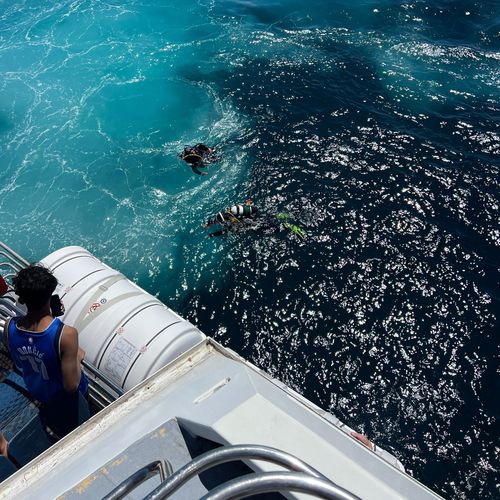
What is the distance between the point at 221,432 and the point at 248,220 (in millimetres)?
14923

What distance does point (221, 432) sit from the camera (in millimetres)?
6867

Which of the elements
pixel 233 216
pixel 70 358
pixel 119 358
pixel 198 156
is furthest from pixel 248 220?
pixel 70 358

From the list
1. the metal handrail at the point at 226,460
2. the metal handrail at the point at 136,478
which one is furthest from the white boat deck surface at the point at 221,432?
the metal handrail at the point at 226,460

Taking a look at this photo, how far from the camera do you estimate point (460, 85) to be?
28953 mm

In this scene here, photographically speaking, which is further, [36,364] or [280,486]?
[36,364]

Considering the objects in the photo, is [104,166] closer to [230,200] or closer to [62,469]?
[230,200]

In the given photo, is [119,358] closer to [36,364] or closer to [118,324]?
[118,324]

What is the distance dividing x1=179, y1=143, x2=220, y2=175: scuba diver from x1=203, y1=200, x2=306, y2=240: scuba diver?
4110mm

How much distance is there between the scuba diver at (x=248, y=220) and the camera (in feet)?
67.6

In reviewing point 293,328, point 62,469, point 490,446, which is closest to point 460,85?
point 293,328

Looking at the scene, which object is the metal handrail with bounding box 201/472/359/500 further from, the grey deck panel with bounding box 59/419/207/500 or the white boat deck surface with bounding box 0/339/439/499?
the grey deck panel with bounding box 59/419/207/500

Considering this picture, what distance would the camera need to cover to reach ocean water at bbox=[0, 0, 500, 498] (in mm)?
16250

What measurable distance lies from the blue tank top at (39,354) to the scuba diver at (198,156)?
17755 millimetres

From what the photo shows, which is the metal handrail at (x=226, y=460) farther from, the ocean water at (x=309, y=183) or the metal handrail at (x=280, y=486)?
the ocean water at (x=309, y=183)
